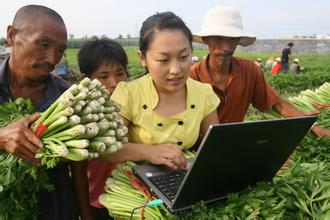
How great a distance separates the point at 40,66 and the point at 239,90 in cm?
185

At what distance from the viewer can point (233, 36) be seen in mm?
3062

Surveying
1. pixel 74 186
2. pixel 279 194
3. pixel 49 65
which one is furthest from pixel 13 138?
pixel 279 194

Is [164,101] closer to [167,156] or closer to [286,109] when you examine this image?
[167,156]

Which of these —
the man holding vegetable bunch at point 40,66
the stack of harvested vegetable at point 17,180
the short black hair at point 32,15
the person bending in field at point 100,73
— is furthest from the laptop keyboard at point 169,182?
the short black hair at point 32,15

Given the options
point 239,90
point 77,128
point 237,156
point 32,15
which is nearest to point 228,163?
point 237,156

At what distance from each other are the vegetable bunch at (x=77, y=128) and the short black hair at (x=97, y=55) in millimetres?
1174

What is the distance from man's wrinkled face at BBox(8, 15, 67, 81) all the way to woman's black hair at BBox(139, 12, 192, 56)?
46 cm

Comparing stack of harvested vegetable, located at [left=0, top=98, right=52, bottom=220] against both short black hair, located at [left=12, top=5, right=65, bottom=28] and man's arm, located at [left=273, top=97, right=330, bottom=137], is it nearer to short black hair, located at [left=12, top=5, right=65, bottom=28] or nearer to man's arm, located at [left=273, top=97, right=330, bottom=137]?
short black hair, located at [left=12, top=5, right=65, bottom=28]

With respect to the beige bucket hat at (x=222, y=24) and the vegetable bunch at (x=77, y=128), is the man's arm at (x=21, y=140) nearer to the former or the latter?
the vegetable bunch at (x=77, y=128)

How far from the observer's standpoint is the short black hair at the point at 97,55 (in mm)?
→ 2861

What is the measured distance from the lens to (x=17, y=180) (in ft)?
5.93

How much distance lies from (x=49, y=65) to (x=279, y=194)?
1.38 m

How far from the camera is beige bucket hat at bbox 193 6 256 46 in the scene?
309 cm

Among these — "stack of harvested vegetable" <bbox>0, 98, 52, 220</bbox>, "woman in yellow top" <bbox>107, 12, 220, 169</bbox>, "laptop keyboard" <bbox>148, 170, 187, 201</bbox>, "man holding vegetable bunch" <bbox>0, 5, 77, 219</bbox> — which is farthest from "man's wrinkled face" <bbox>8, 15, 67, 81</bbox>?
"laptop keyboard" <bbox>148, 170, 187, 201</bbox>
